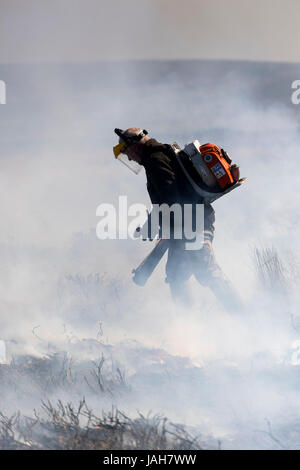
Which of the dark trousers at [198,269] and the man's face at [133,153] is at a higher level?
the man's face at [133,153]

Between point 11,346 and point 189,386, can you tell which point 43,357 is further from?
point 189,386

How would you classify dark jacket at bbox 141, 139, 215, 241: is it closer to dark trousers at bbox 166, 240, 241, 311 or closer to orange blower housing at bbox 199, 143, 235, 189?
orange blower housing at bbox 199, 143, 235, 189

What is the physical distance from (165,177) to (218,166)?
57 cm

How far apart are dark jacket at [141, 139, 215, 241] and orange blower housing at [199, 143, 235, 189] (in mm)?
317

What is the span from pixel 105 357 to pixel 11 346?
4.34ft

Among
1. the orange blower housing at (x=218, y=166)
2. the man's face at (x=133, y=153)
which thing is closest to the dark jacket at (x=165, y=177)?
the man's face at (x=133, y=153)

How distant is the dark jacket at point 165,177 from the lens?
691cm

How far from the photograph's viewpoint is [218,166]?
22.7ft

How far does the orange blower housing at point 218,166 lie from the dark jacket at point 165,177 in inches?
12.5

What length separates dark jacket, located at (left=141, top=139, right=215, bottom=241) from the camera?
22.7 ft

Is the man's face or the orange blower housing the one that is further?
the man's face

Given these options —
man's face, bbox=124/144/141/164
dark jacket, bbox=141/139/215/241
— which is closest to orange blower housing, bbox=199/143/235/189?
dark jacket, bbox=141/139/215/241

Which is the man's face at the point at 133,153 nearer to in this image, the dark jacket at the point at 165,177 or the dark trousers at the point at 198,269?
the dark jacket at the point at 165,177

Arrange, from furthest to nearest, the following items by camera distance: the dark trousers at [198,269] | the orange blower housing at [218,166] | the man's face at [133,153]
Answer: the dark trousers at [198,269], the man's face at [133,153], the orange blower housing at [218,166]
